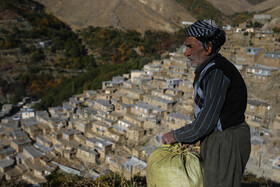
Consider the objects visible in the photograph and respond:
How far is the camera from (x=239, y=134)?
1411mm

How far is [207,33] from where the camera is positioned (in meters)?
1.46

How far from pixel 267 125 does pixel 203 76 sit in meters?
10.7

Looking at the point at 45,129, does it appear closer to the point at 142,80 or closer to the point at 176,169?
the point at 142,80

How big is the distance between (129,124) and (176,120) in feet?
8.12

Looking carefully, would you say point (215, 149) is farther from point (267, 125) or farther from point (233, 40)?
point (233, 40)

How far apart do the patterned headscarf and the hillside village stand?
8.04m

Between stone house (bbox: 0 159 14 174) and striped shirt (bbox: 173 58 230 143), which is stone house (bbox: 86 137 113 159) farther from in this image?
striped shirt (bbox: 173 58 230 143)

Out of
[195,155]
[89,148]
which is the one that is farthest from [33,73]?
[195,155]

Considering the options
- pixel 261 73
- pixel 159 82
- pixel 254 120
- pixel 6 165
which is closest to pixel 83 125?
pixel 6 165

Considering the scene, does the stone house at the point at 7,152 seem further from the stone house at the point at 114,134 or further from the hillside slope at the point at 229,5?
the hillside slope at the point at 229,5

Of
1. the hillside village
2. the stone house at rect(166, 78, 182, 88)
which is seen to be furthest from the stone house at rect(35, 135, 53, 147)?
the stone house at rect(166, 78, 182, 88)

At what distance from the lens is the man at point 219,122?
1.35 m

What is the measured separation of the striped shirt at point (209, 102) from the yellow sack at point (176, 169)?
0.16 m

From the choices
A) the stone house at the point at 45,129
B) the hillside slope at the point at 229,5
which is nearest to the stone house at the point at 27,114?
the stone house at the point at 45,129
